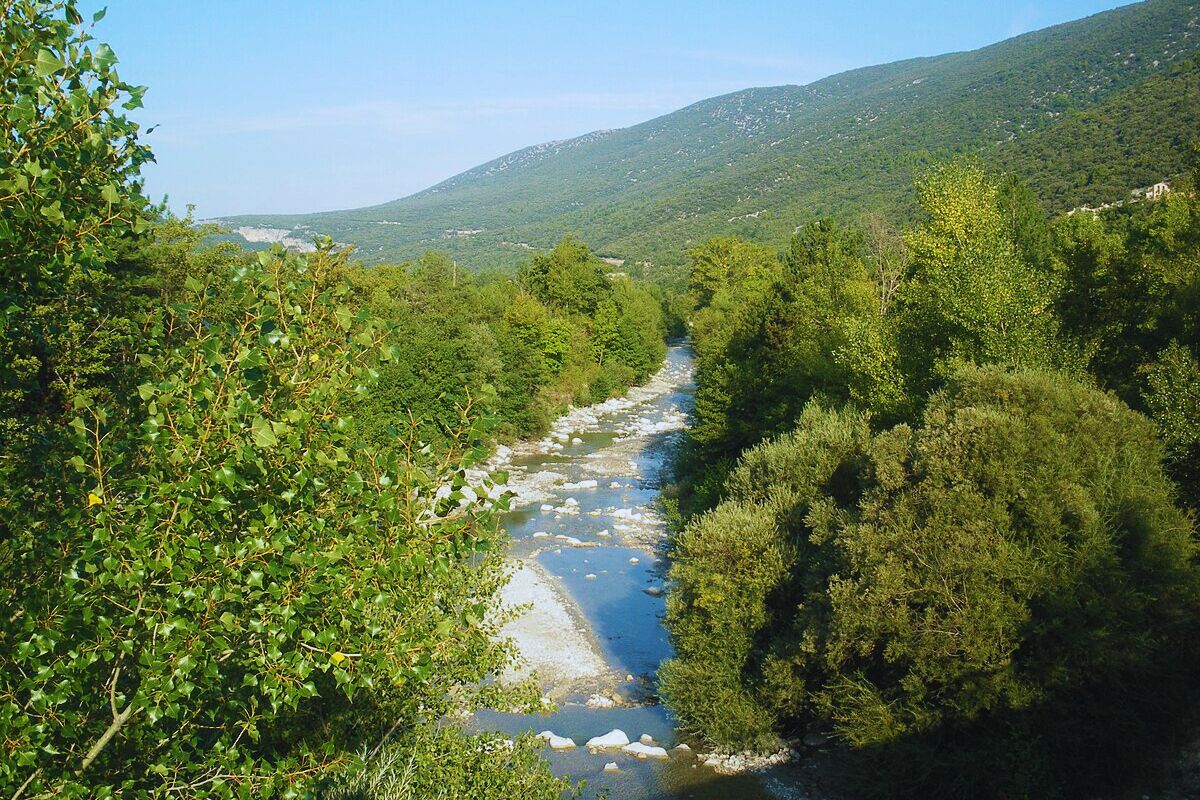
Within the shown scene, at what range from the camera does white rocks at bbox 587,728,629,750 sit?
1809 cm

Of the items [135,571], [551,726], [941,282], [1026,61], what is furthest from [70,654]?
[1026,61]

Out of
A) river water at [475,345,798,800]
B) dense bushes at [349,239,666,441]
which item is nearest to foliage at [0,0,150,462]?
river water at [475,345,798,800]

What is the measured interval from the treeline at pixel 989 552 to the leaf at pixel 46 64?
14.2 m

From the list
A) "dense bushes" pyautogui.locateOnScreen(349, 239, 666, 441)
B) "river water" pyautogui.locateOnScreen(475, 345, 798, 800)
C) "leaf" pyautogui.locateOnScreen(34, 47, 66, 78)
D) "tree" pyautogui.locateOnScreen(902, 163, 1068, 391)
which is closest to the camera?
"leaf" pyautogui.locateOnScreen(34, 47, 66, 78)

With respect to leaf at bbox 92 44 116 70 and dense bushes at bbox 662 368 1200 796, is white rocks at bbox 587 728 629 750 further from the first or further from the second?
leaf at bbox 92 44 116 70

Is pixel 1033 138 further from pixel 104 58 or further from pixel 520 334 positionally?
pixel 104 58

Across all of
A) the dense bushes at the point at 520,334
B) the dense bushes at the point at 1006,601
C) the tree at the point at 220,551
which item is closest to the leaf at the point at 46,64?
the tree at the point at 220,551

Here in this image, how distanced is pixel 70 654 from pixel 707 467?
106ft

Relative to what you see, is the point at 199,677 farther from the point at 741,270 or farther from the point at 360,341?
the point at 741,270

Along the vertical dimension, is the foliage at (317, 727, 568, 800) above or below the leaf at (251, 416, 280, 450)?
below

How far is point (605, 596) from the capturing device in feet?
91.4

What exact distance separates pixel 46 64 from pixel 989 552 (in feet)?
48.4

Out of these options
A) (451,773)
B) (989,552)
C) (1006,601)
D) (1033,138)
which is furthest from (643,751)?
(1033,138)

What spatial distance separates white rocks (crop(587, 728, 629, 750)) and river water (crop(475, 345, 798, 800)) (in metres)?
0.20
